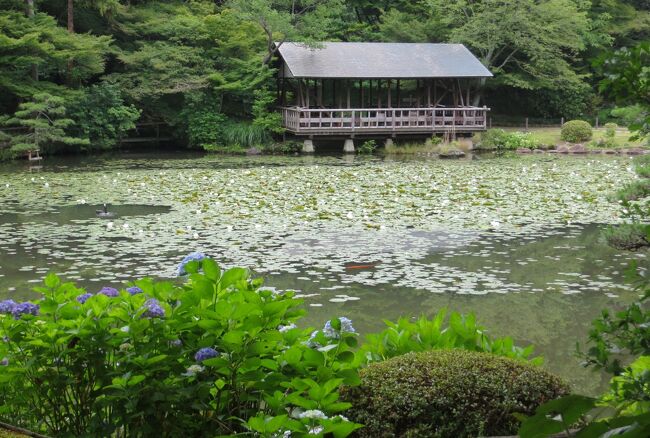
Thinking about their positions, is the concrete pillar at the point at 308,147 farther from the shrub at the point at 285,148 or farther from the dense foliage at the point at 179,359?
the dense foliage at the point at 179,359

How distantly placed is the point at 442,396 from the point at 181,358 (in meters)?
1.25

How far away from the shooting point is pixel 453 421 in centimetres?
323

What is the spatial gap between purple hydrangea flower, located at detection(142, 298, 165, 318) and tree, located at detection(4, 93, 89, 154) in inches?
753

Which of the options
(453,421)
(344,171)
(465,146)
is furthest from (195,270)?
(465,146)

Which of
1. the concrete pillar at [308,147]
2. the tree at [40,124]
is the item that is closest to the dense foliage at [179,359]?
the tree at [40,124]

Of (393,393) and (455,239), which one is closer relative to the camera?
(393,393)

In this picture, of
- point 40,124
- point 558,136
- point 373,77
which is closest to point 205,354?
point 40,124

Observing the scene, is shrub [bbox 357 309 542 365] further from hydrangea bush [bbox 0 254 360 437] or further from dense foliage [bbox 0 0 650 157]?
dense foliage [bbox 0 0 650 157]

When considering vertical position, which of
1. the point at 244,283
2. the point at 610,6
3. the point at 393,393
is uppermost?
the point at 610,6

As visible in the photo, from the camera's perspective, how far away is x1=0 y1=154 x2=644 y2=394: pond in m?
7.16

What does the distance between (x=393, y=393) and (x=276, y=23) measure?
22.9 metres

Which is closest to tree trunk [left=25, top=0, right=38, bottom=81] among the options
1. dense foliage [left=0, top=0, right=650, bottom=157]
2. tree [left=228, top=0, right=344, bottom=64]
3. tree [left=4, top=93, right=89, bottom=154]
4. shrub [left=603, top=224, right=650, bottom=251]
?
dense foliage [left=0, top=0, right=650, bottom=157]

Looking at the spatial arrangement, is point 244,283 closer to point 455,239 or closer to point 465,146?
point 455,239

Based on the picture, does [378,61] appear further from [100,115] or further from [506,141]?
[100,115]
